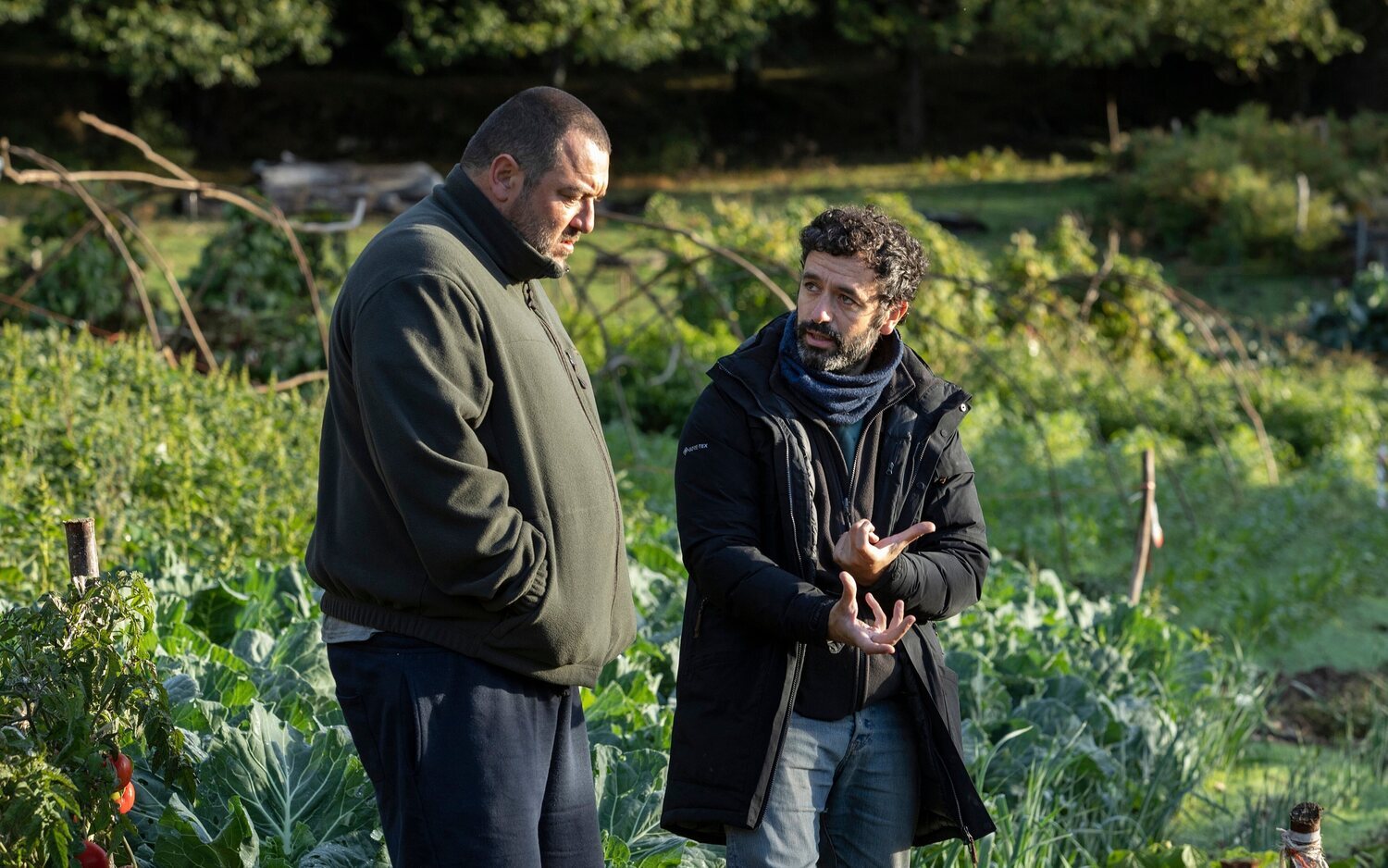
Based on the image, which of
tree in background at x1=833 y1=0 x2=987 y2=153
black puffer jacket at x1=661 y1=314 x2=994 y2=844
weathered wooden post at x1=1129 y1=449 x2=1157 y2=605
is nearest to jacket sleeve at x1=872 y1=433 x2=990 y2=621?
black puffer jacket at x1=661 y1=314 x2=994 y2=844

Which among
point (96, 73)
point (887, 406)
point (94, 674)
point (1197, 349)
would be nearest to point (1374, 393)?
point (1197, 349)

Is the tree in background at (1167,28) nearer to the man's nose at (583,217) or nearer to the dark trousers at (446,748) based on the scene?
the man's nose at (583,217)

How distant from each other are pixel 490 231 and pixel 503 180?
0.09m

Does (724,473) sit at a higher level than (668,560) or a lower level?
higher

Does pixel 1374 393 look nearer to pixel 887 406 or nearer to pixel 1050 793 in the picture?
pixel 1050 793

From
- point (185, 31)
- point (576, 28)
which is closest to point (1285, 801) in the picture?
point (185, 31)

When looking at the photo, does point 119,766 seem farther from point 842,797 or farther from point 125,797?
point 842,797

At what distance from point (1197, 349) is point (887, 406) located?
11271 mm

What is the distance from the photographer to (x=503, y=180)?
250 centimetres

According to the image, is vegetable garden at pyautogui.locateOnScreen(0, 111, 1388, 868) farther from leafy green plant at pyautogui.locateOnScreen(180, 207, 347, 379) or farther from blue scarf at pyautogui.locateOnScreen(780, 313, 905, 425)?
blue scarf at pyautogui.locateOnScreen(780, 313, 905, 425)

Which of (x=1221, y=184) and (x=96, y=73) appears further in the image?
(x=96, y=73)

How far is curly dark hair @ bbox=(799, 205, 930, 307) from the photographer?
2.64 meters

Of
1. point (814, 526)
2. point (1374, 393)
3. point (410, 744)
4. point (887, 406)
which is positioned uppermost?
point (887, 406)

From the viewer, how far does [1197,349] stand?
519 inches
